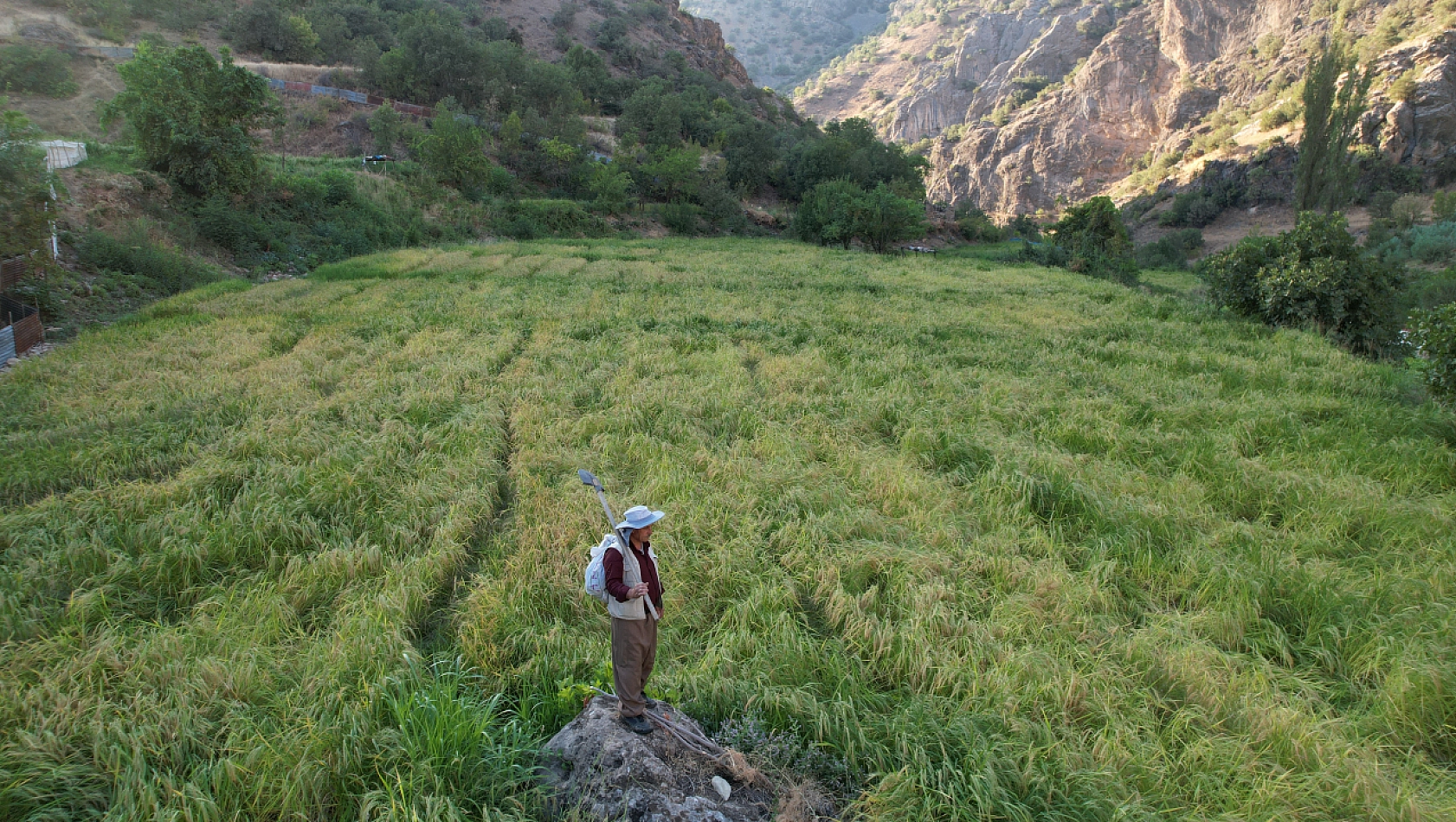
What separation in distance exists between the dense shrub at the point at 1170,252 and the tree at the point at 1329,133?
22.4 ft

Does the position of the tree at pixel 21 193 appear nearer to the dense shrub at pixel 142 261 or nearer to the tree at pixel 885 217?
the dense shrub at pixel 142 261

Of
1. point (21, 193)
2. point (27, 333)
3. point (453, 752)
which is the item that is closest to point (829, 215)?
point (21, 193)

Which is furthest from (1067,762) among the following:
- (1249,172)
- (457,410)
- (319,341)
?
(1249,172)

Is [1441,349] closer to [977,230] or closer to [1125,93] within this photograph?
[977,230]

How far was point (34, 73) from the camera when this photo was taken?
34.9m

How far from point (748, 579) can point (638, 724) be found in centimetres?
210

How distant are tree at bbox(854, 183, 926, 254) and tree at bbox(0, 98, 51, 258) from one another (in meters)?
33.7

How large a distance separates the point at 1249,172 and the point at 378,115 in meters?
71.0

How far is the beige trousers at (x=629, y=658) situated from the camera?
10.7ft

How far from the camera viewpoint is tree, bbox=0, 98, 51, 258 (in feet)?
38.8

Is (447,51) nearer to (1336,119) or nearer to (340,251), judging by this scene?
(340,251)

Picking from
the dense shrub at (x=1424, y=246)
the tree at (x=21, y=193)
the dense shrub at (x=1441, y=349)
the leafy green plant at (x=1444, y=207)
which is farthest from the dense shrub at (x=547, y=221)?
the leafy green plant at (x=1444, y=207)

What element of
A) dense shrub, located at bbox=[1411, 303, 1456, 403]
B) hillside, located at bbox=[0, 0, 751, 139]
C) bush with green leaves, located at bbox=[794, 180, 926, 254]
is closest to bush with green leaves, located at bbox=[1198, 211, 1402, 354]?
dense shrub, located at bbox=[1411, 303, 1456, 403]

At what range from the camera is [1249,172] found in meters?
57.5
